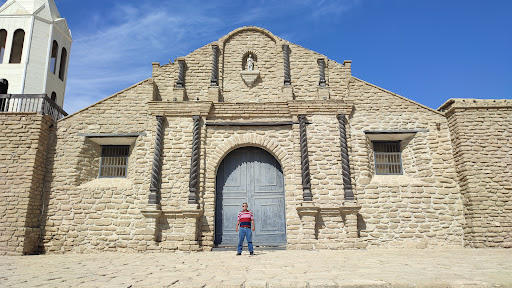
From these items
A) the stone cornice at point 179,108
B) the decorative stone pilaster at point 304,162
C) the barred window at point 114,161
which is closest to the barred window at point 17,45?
the barred window at point 114,161

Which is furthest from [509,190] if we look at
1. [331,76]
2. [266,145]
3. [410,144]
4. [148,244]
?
[148,244]

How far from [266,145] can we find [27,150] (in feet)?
22.7

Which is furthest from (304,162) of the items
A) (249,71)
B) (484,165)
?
(484,165)

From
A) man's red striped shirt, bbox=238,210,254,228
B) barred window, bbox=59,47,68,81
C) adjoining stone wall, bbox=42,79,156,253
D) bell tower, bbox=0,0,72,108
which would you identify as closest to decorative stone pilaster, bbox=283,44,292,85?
adjoining stone wall, bbox=42,79,156,253

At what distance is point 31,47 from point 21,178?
31.0ft

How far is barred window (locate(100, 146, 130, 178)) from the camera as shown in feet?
33.7

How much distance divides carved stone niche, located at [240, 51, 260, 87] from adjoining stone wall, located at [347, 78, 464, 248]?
125 inches

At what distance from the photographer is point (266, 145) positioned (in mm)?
9883

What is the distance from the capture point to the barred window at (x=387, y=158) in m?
10.2

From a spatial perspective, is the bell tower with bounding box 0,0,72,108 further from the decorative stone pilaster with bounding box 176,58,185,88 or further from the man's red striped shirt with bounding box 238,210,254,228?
the man's red striped shirt with bounding box 238,210,254,228

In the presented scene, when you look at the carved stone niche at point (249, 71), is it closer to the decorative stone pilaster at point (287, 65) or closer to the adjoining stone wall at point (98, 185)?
the decorative stone pilaster at point (287, 65)

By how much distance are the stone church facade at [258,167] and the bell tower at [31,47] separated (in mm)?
6854

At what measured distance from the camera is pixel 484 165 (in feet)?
30.4

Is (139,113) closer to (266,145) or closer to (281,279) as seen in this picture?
(266,145)
